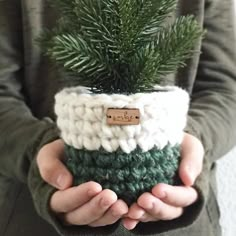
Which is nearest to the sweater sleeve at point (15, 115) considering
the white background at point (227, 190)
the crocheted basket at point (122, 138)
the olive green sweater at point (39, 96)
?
the olive green sweater at point (39, 96)

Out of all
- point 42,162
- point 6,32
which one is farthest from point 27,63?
point 42,162

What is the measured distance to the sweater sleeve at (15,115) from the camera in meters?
0.54

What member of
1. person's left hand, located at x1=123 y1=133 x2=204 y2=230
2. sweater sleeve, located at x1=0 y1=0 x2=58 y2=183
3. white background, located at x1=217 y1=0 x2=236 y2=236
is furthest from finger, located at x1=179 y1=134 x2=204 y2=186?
white background, located at x1=217 y1=0 x2=236 y2=236

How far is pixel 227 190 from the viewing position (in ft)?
2.81

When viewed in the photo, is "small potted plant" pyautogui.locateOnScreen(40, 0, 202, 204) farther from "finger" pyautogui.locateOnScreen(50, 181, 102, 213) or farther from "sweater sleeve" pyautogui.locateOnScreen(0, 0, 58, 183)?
"sweater sleeve" pyautogui.locateOnScreen(0, 0, 58, 183)

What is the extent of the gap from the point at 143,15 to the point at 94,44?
43 millimetres

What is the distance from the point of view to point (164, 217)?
16.7 inches

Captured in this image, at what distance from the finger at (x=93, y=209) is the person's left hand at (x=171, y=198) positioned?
2cm

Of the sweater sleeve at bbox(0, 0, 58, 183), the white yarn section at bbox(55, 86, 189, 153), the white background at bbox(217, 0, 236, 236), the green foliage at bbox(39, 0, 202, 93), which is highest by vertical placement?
the green foliage at bbox(39, 0, 202, 93)

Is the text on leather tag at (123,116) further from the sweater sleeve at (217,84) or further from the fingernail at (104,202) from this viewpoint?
the sweater sleeve at (217,84)

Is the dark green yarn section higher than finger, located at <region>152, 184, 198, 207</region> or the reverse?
higher

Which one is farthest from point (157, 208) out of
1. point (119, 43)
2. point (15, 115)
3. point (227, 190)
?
point (227, 190)

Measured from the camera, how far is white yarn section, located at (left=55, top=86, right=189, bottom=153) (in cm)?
38

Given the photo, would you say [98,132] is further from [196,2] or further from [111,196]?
[196,2]
